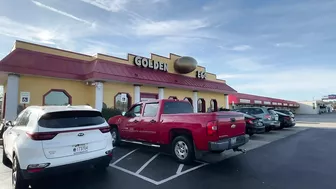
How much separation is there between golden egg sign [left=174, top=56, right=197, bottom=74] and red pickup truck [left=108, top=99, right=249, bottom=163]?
12.1m

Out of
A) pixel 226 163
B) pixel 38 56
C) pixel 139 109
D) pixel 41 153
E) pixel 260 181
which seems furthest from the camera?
pixel 38 56

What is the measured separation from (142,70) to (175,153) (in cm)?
1132

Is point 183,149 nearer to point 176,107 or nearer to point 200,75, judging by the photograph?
point 176,107

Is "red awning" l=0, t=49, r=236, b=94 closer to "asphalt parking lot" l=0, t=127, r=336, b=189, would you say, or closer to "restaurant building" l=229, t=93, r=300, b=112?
"asphalt parking lot" l=0, t=127, r=336, b=189

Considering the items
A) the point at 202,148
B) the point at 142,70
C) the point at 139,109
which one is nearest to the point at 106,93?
the point at 142,70

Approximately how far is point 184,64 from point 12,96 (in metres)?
13.6

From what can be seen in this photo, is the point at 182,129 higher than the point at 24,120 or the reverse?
the reverse

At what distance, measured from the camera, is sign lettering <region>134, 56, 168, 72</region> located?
17156mm

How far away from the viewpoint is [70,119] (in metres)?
4.97

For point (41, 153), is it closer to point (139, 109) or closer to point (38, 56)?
point (139, 109)

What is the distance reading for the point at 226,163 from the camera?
22.1ft

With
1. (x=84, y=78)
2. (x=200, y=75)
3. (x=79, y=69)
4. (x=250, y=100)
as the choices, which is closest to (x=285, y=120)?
(x=200, y=75)

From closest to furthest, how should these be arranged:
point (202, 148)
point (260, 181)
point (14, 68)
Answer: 1. point (260, 181)
2. point (202, 148)
3. point (14, 68)

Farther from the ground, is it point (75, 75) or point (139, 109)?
point (75, 75)
